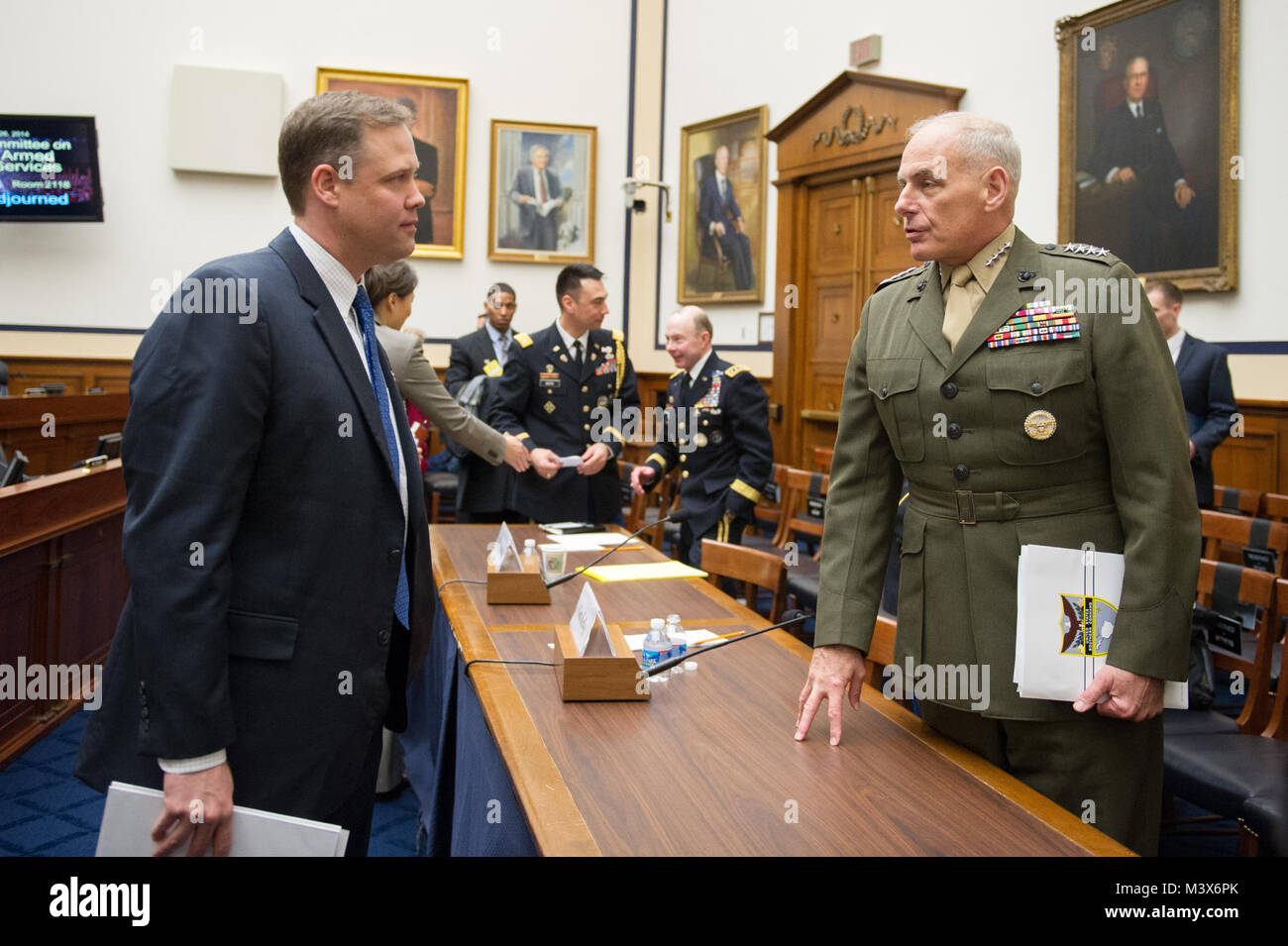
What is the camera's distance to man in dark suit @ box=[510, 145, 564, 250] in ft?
32.1

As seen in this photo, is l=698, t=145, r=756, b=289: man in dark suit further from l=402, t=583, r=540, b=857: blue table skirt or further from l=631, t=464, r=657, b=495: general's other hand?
l=402, t=583, r=540, b=857: blue table skirt

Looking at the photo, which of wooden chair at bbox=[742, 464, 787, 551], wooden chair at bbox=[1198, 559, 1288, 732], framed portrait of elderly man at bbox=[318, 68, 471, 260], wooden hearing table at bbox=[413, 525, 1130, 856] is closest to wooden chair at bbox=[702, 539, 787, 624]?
wooden hearing table at bbox=[413, 525, 1130, 856]

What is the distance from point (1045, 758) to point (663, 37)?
30.3 feet

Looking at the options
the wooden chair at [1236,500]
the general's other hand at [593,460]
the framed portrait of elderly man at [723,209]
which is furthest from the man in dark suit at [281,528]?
the framed portrait of elderly man at [723,209]

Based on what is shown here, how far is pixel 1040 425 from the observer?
1691 mm

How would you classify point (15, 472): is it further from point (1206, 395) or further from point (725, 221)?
point (725, 221)

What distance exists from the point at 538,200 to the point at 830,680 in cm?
863

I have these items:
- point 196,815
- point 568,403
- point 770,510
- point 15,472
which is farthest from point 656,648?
point 770,510

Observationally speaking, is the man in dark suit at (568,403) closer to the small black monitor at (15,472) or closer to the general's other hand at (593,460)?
the general's other hand at (593,460)

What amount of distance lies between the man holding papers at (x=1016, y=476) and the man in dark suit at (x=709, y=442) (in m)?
2.96

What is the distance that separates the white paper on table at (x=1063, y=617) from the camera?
1667 millimetres

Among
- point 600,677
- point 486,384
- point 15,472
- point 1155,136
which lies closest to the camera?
point 600,677

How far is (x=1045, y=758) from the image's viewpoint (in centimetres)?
171

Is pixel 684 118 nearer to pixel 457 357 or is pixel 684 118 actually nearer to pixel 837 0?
pixel 837 0
